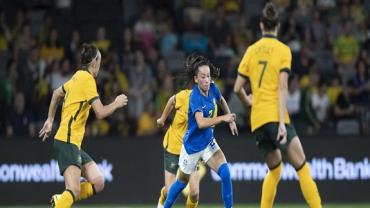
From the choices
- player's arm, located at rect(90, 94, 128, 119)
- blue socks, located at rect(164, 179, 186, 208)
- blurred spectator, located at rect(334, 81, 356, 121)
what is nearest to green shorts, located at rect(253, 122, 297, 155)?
player's arm, located at rect(90, 94, 128, 119)

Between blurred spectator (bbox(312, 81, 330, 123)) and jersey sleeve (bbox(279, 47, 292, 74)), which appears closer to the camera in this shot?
jersey sleeve (bbox(279, 47, 292, 74))

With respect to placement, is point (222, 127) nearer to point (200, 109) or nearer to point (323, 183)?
point (323, 183)

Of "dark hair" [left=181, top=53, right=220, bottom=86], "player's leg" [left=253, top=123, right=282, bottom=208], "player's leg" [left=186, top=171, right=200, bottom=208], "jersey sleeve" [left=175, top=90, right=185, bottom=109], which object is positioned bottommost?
"player's leg" [left=186, top=171, right=200, bottom=208]

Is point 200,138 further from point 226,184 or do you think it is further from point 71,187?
point 71,187

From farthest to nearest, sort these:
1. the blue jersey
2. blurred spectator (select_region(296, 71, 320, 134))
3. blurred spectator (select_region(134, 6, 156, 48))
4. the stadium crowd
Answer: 1. blurred spectator (select_region(134, 6, 156, 48))
2. the stadium crowd
3. blurred spectator (select_region(296, 71, 320, 134))
4. the blue jersey

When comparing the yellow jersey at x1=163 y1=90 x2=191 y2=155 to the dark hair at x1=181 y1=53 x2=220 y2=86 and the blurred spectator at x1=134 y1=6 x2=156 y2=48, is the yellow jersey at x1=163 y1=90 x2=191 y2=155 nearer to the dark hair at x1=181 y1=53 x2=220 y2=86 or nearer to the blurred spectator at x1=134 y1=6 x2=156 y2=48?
the dark hair at x1=181 y1=53 x2=220 y2=86

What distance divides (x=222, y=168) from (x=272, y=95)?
1592mm

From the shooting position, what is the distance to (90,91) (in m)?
10.6

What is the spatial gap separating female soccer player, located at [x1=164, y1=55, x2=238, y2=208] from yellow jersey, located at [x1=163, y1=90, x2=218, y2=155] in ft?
2.20

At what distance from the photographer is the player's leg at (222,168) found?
11.1 meters

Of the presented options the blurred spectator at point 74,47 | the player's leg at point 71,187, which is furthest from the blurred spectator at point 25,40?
the player's leg at point 71,187

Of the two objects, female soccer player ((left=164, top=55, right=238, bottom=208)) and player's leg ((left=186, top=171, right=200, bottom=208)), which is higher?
female soccer player ((left=164, top=55, right=238, bottom=208))

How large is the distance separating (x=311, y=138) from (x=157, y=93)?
9.99 feet

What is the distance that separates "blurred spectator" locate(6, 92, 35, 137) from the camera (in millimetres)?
16812
